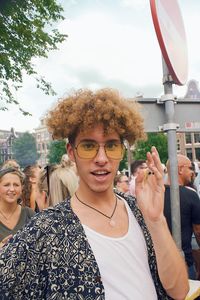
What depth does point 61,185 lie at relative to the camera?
2965 millimetres

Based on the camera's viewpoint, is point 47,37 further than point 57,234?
Yes

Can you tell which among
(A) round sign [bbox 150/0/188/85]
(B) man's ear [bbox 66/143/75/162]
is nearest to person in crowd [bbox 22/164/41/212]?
(A) round sign [bbox 150/0/188/85]

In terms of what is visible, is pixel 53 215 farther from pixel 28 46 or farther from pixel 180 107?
pixel 28 46

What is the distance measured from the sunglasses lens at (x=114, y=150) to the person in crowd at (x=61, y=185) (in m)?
1.49

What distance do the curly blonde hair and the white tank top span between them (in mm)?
420

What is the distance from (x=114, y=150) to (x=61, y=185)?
1.59 metres

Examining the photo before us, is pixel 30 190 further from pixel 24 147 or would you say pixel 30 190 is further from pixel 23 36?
pixel 24 147

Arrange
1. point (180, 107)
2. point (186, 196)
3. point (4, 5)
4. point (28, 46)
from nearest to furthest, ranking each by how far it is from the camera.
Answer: point (180, 107) → point (186, 196) → point (4, 5) → point (28, 46)

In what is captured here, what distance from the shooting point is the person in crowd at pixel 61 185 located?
2.94m

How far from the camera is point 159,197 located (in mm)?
1391

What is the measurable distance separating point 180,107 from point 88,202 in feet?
3.27

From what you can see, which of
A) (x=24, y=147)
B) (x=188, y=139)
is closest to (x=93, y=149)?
(x=188, y=139)

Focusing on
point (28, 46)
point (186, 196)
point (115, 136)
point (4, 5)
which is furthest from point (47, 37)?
point (115, 136)

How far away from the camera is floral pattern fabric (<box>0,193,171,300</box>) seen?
1.18 meters
